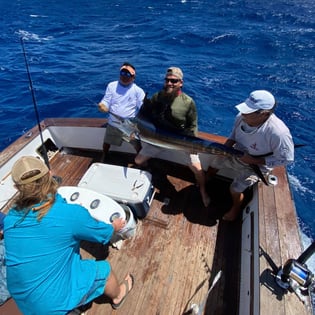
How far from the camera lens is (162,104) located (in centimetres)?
316

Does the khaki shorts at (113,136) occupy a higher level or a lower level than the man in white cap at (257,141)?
lower

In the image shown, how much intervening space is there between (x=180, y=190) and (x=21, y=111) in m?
5.68

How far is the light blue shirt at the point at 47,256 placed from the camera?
1436mm

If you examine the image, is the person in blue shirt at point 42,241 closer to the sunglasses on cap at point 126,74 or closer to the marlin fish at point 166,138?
the marlin fish at point 166,138

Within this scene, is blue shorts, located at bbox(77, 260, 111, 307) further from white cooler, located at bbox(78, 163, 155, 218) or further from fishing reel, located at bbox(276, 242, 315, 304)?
fishing reel, located at bbox(276, 242, 315, 304)

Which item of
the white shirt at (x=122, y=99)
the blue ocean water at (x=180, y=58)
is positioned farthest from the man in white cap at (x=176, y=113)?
the blue ocean water at (x=180, y=58)

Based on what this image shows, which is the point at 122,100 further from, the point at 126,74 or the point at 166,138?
the point at 166,138

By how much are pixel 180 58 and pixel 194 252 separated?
8.82 m

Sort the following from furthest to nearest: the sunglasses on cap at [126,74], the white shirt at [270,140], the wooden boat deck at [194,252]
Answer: the sunglasses on cap at [126,74] < the white shirt at [270,140] < the wooden boat deck at [194,252]

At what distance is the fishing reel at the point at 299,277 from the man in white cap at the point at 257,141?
2.85ft

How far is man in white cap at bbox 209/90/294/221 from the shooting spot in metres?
2.21

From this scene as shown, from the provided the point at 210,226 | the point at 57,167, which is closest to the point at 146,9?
the point at 57,167

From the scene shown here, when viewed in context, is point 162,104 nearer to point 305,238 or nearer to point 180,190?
point 180,190

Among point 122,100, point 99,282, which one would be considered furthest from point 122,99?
point 99,282
